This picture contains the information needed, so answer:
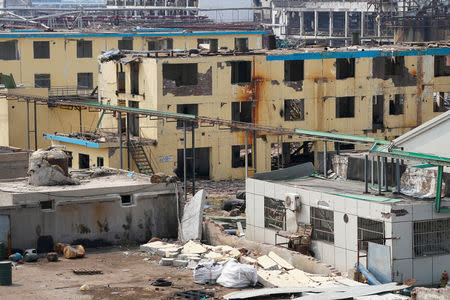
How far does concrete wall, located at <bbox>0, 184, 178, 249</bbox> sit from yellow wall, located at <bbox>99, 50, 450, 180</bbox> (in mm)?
16840

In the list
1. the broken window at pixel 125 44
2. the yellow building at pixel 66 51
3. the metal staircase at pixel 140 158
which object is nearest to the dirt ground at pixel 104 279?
the metal staircase at pixel 140 158

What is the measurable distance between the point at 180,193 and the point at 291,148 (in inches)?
924

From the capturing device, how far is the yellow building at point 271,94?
57.9 meters

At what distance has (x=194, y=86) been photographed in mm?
58312

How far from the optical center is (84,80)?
263 feet

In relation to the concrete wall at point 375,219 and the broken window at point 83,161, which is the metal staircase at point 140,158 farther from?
the concrete wall at point 375,219

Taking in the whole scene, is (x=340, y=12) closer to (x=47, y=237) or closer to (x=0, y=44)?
(x=0, y=44)

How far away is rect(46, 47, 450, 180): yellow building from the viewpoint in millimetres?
57875

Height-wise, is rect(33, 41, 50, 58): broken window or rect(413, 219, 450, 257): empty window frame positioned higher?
rect(33, 41, 50, 58): broken window

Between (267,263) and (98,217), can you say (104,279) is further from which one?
(98,217)

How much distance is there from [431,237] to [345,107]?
3028 centimetres

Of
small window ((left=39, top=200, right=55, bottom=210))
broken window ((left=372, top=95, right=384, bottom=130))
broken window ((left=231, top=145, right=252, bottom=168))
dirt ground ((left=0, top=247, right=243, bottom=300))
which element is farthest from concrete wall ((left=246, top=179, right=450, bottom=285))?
broken window ((left=372, top=95, right=384, bottom=130))

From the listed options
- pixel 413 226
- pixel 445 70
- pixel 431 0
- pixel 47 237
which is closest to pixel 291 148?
pixel 445 70

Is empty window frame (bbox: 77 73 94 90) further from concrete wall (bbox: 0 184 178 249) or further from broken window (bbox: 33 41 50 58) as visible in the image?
concrete wall (bbox: 0 184 178 249)
